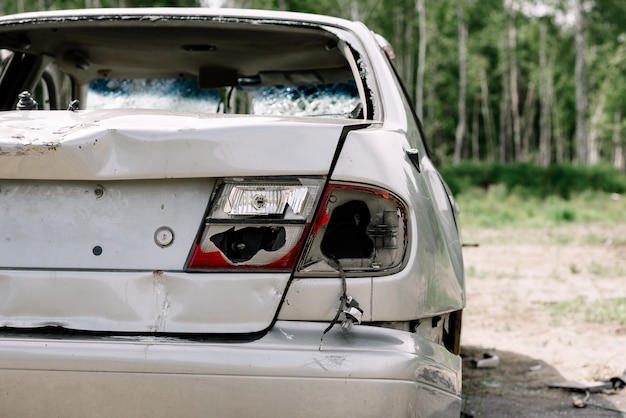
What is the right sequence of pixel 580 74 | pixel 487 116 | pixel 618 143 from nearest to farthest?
pixel 580 74 < pixel 487 116 < pixel 618 143

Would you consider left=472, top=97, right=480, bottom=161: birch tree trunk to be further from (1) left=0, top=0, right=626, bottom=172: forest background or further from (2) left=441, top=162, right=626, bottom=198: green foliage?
(2) left=441, top=162, right=626, bottom=198: green foliage

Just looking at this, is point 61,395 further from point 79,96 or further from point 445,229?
point 79,96

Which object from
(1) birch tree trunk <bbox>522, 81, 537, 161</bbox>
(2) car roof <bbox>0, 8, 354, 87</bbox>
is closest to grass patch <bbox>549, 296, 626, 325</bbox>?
(2) car roof <bbox>0, 8, 354, 87</bbox>

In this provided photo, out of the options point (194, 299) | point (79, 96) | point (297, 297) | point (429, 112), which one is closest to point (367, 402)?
point (297, 297)

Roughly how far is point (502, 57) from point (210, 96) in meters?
45.5

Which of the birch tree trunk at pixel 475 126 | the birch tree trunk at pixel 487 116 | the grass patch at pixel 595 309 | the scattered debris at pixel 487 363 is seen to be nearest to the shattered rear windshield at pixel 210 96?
the scattered debris at pixel 487 363

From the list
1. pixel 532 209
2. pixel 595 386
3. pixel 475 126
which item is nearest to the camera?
pixel 595 386

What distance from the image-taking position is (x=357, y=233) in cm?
220

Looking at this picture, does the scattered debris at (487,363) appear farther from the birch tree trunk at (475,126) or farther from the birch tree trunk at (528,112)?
the birch tree trunk at (475,126)

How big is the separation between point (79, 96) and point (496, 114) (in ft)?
209

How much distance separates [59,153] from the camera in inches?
81.4

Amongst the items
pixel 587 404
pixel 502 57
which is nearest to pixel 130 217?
pixel 587 404

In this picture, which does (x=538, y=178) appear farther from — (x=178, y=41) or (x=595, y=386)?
(x=178, y=41)

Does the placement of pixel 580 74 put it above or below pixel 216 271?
above
